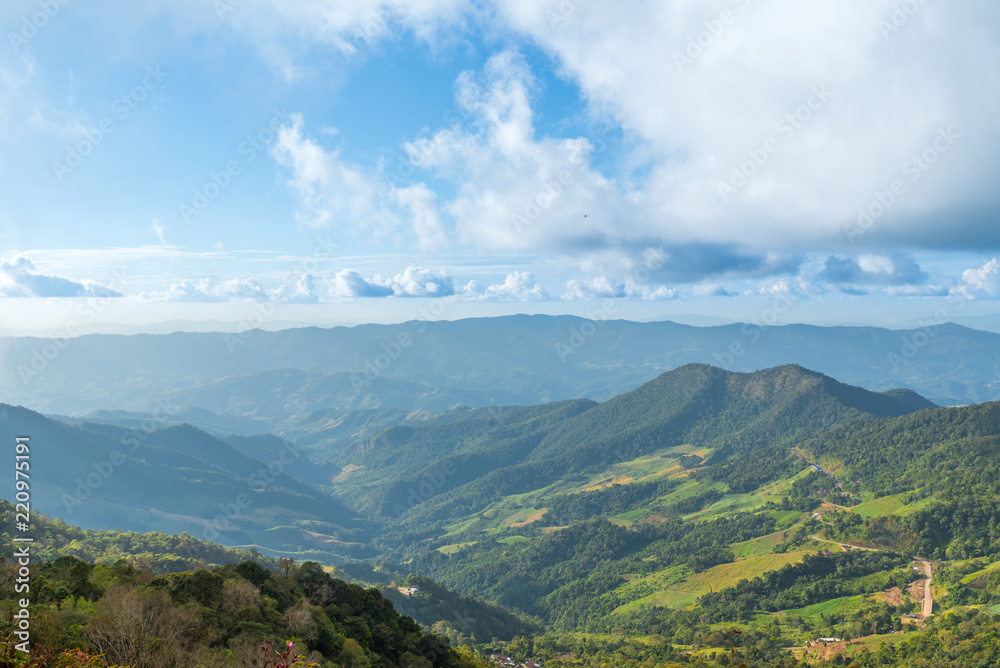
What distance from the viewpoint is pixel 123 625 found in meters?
28.0

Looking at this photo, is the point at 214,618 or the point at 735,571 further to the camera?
the point at 735,571

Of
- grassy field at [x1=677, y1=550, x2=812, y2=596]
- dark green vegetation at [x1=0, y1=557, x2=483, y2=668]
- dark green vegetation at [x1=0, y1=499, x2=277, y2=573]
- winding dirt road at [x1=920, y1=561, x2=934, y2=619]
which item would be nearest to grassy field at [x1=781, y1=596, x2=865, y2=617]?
winding dirt road at [x1=920, y1=561, x2=934, y2=619]

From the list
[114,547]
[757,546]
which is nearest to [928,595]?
[757,546]

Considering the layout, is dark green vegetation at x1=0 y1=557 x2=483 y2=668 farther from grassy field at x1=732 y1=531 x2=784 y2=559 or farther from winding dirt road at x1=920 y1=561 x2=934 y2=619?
grassy field at x1=732 y1=531 x2=784 y2=559

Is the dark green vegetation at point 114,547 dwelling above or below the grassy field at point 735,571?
above

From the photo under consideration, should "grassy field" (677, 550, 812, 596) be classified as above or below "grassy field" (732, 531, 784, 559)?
below

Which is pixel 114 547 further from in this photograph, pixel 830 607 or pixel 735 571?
pixel 830 607

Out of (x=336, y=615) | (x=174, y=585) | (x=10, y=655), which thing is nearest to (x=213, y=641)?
(x=174, y=585)

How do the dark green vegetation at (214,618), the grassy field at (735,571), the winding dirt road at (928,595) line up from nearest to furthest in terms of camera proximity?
the dark green vegetation at (214,618)
the winding dirt road at (928,595)
the grassy field at (735,571)

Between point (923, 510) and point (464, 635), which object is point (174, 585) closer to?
point (464, 635)

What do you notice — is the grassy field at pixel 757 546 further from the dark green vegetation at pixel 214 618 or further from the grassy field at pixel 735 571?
the dark green vegetation at pixel 214 618

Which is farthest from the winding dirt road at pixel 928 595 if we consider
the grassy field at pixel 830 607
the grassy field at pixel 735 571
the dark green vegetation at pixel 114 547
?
the dark green vegetation at pixel 114 547

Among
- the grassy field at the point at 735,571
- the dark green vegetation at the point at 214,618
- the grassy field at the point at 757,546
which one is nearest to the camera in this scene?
the dark green vegetation at the point at 214,618

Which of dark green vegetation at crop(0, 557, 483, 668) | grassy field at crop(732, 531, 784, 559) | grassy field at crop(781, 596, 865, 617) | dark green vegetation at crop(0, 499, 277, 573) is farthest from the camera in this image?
grassy field at crop(732, 531, 784, 559)
